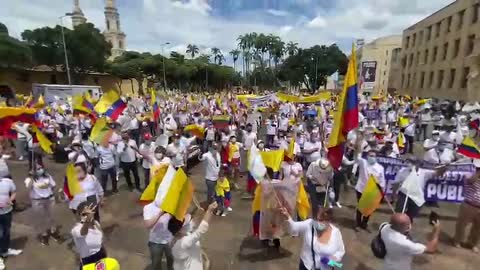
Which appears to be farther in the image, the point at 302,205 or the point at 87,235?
the point at 302,205

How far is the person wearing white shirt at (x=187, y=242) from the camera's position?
10.4ft

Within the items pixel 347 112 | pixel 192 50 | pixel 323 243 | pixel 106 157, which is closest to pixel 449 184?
pixel 347 112

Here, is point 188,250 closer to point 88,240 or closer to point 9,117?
point 88,240

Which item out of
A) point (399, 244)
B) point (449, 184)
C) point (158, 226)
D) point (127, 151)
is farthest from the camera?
point (127, 151)

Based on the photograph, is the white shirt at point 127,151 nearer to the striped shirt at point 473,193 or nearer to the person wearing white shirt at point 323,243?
the person wearing white shirt at point 323,243

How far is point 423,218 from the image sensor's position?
6.80 meters

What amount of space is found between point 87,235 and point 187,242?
1211 mm

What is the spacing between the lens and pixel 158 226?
12.5 feet

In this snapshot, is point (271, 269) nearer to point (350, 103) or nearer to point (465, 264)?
point (350, 103)

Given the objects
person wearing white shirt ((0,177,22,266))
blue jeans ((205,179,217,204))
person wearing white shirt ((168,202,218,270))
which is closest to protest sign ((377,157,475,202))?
blue jeans ((205,179,217,204))

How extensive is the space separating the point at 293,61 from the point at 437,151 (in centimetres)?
5837

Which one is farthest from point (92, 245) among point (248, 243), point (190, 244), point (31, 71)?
point (31, 71)

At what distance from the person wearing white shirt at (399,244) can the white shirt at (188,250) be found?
1.84 m

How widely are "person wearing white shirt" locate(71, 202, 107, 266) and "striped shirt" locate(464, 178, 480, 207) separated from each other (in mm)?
5508
